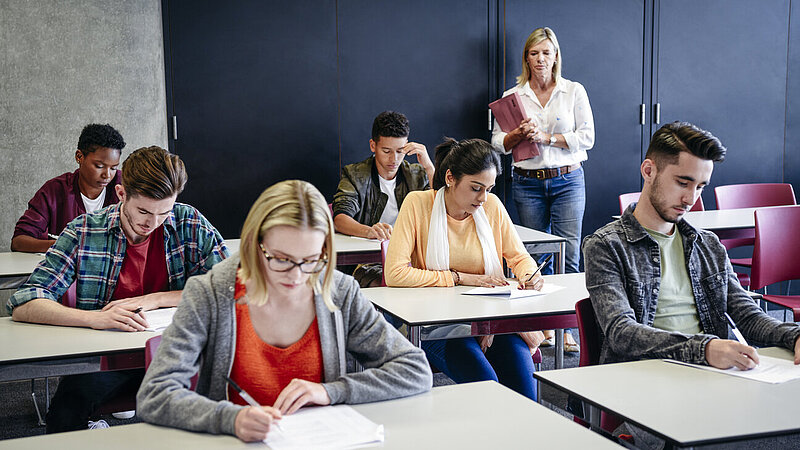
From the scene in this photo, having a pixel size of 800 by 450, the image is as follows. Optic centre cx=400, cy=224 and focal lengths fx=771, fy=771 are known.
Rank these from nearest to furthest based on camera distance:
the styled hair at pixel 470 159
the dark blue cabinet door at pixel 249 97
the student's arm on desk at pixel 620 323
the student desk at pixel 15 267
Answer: the student's arm on desk at pixel 620 323, the styled hair at pixel 470 159, the student desk at pixel 15 267, the dark blue cabinet door at pixel 249 97

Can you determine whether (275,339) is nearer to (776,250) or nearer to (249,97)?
(776,250)

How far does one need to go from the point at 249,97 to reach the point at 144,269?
280cm

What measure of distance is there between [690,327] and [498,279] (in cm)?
94

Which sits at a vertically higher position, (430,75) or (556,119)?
(430,75)

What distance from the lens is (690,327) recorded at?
2.45 meters

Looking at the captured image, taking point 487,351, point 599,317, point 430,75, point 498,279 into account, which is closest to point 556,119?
point 430,75

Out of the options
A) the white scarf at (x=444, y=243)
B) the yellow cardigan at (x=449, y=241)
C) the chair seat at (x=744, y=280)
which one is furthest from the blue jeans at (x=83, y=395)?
the chair seat at (x=744, y=280)

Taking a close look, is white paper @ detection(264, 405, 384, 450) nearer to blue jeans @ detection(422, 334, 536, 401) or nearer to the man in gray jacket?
the man in gray jacket

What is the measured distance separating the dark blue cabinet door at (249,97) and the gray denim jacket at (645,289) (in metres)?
3.32

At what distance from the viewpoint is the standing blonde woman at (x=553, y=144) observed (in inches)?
196

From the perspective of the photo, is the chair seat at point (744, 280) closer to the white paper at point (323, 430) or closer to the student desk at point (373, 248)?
the student desk at point (373, 248)

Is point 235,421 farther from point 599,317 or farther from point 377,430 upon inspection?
point 599,317

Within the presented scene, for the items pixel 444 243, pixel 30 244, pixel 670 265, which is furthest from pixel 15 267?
pixel 670 265

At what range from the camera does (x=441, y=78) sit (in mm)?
5719
